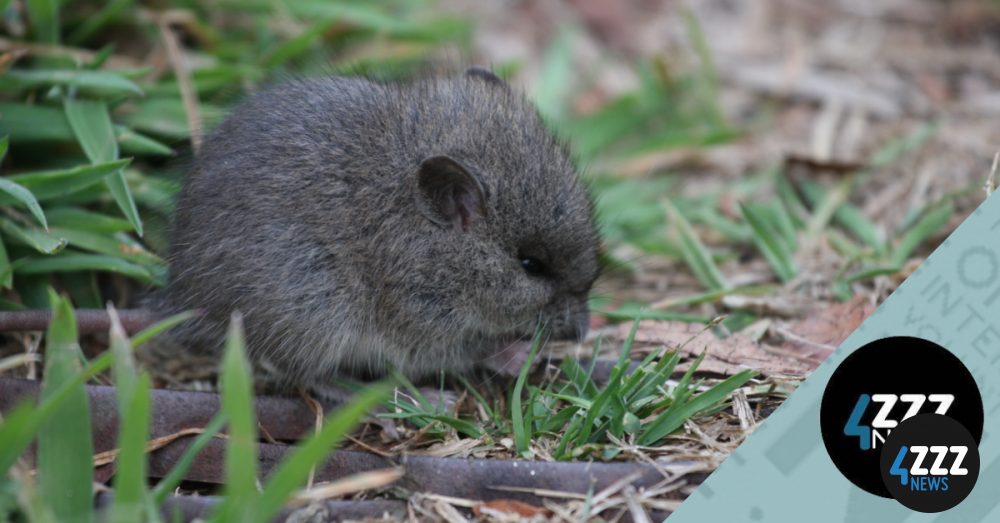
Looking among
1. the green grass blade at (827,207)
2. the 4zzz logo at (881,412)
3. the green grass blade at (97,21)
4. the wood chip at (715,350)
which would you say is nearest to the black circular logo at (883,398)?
the 4zzz logo at (881,412)

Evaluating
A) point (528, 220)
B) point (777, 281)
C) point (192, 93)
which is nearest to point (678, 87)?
point (777, 281)

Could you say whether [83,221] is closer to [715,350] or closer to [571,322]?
[571,322]

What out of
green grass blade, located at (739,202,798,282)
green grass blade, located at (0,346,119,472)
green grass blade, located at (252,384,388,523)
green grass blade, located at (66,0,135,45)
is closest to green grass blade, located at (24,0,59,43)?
green grass blade, located at (66,0,135,45)

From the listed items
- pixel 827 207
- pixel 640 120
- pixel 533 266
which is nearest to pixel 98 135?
pixel 533 266

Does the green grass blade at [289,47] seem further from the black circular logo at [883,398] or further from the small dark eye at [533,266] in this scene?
the black circular logo at [883,398]

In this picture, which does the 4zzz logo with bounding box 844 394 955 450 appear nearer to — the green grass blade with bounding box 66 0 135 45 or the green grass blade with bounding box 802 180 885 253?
the green grass blade with bounding box 802 180 885 253

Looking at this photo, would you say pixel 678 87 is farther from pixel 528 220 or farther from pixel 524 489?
pixel 524 489
